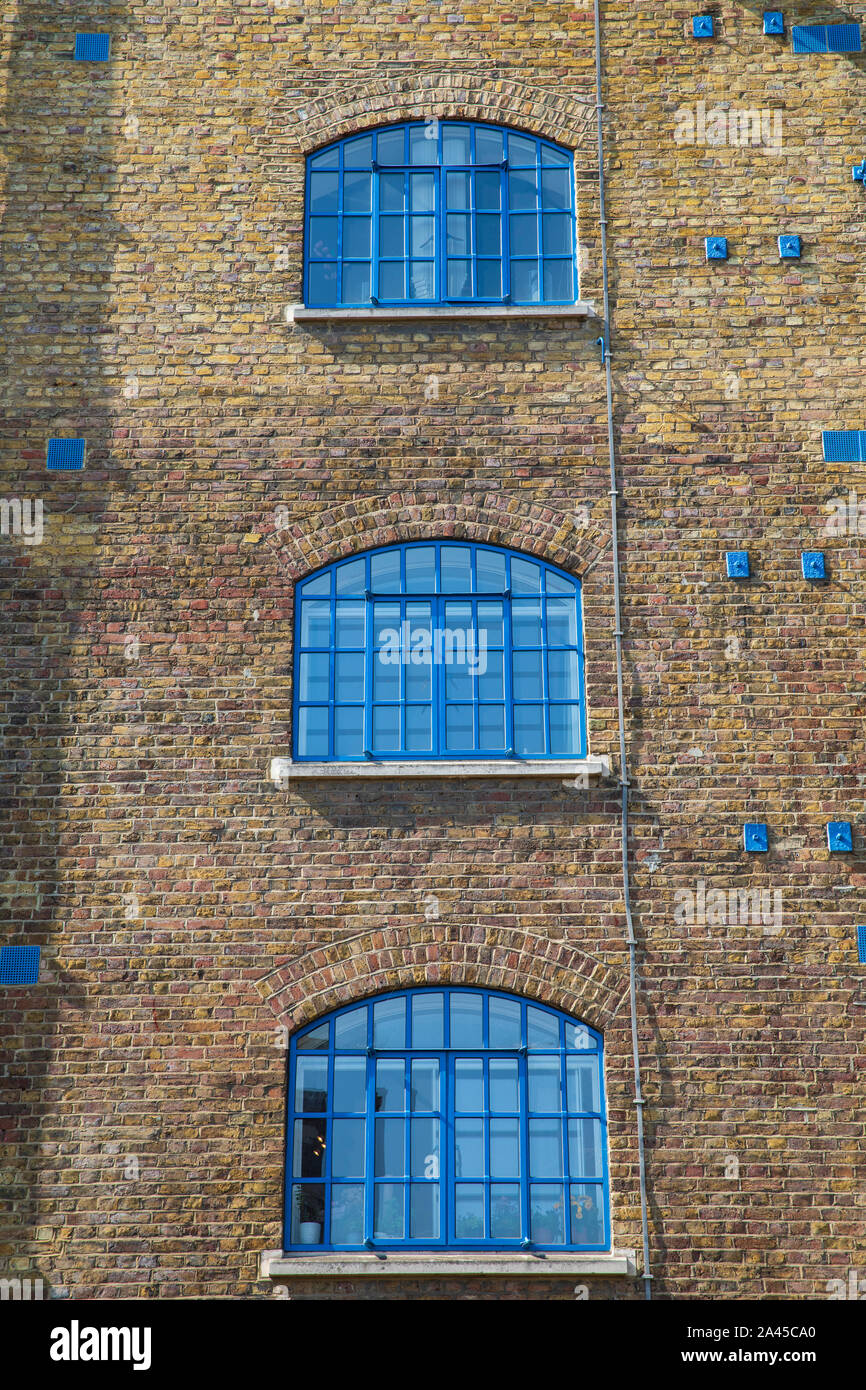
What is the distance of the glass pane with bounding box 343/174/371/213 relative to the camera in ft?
42.1

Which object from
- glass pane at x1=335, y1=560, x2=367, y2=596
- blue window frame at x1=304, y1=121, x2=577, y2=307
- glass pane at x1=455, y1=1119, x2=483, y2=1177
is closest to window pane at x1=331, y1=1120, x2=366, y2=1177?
glass pane at x1=455, y1=1119, x2=483, y2=1177

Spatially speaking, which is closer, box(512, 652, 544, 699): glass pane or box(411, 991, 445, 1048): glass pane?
box(411, 991, 445, 1048): glass pane

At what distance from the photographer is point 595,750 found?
37.7ft

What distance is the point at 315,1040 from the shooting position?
11.0 m

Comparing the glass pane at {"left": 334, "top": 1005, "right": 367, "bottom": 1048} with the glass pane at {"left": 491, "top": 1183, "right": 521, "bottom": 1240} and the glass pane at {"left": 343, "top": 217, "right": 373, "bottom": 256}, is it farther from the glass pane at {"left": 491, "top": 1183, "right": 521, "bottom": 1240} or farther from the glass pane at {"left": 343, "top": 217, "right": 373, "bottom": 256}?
the glass pane at {"left": 343, "top": 217, "right": 373, "bottom": 256}

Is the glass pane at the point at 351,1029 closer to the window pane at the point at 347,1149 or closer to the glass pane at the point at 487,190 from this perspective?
the window pane at the point at 347,1149

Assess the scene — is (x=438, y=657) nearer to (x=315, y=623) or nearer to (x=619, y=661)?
(x=315, y=623)

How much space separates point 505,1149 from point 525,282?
7.17 m

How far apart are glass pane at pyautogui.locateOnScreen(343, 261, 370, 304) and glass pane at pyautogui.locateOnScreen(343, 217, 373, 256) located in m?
0.11

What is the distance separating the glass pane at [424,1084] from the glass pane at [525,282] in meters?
6.41

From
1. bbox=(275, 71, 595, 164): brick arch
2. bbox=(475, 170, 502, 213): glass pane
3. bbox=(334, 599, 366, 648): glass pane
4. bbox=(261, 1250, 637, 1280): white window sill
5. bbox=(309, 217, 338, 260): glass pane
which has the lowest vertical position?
bbox=(261, 1250, 637, 1280): white window sill
